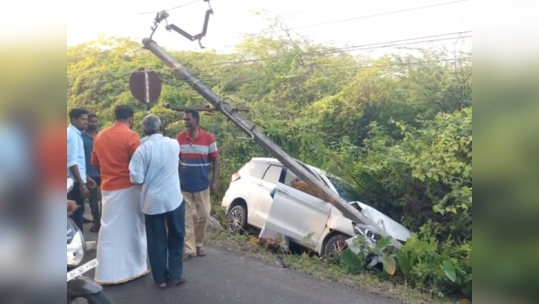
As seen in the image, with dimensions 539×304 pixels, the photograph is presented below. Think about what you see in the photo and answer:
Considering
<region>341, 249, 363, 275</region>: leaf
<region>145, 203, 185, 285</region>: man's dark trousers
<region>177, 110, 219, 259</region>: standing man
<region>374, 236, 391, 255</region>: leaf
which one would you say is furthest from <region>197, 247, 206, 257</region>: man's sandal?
<region>374, 236, 391, 255</region>: leaf

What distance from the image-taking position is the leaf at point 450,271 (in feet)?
10.6

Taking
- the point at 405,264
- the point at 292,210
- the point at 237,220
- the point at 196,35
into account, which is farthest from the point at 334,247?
the point at 196,35

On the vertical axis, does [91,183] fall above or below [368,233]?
above

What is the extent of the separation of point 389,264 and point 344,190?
0.59 metres

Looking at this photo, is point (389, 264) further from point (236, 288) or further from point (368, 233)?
point (236, 288)

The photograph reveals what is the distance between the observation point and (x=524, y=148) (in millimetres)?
1969

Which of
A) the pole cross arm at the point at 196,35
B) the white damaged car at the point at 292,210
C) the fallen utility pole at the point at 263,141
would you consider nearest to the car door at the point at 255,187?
the white damaged car at the point at 292,210

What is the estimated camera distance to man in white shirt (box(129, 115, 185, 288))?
3.03m

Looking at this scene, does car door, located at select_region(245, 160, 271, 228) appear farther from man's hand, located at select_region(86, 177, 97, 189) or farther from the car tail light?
man's hand, located at select_region(86, 177, 97, 189)

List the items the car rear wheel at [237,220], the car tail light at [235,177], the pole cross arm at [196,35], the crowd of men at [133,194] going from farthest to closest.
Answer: the car rear wheel at [237,220]
the car tail light at [235,177]
the pole cross arm at [196,35]
the crowd of men at [133,194]

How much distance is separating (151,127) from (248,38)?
3.25ft

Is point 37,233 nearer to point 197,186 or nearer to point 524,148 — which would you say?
point 197,186

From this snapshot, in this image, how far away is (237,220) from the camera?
3.61 m

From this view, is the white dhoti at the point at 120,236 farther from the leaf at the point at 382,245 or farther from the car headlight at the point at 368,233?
the leaf at the point at 382,245
